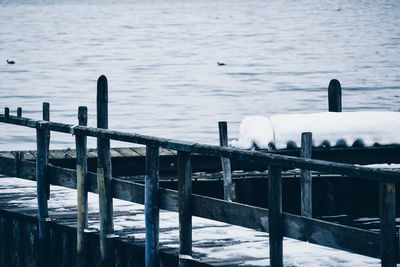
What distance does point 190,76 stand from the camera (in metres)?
71.4

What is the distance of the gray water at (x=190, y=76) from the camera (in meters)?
43.2

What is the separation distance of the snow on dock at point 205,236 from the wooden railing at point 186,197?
0.30m

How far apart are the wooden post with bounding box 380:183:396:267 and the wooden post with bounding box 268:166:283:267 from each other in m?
1.06

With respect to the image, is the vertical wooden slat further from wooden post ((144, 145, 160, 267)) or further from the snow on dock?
wooden post ((144, 145, 160, 267))

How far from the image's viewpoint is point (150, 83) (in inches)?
2549

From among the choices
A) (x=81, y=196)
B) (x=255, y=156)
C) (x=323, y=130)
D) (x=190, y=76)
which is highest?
(x=190, y=76)

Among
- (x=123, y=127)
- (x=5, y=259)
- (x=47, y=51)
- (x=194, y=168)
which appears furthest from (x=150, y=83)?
(x=5, y=259)

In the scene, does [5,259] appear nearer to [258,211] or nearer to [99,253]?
[99,253]

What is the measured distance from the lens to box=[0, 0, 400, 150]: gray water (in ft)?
142

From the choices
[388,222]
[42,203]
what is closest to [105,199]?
[42,203]

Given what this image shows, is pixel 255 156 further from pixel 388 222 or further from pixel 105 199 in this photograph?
pixel 105 199

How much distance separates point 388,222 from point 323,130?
9036mm

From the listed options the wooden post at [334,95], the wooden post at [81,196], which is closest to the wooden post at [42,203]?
the wooden post at [81,196]

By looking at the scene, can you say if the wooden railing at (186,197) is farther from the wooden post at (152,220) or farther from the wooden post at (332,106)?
the wooden post at (332,106)
